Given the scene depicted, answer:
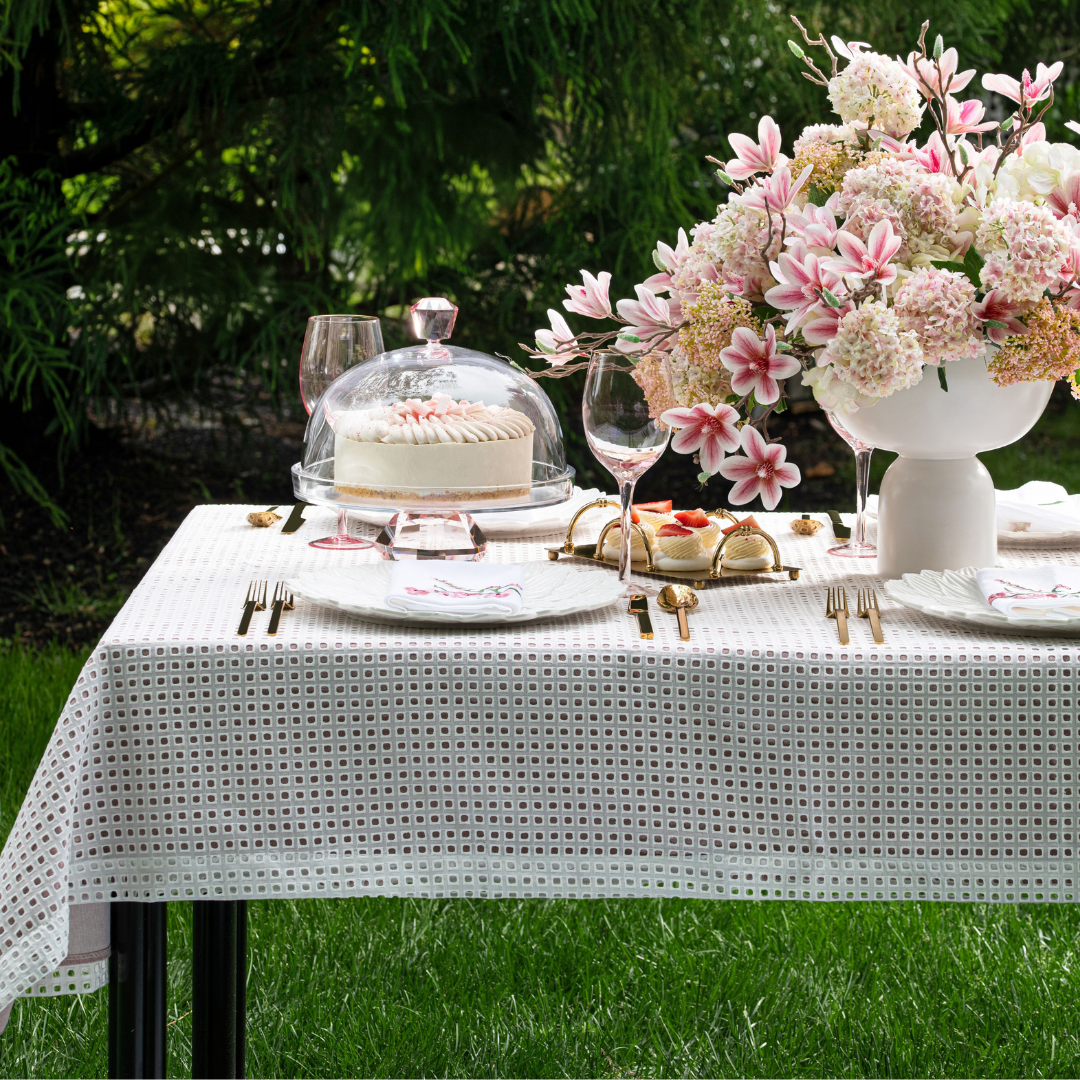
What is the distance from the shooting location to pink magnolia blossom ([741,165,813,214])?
1.29 meters

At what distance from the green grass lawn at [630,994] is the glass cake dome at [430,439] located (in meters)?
0.90

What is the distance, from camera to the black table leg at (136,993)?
4.16 feet

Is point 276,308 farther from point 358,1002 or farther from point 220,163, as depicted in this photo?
point 358,1002

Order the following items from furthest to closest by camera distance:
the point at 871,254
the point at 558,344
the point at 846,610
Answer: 1. the point at 558,344
2. the point at 846,610
3. the point at 871,254

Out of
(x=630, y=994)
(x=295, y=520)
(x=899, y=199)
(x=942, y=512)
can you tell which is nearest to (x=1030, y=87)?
(x=899, y=199)

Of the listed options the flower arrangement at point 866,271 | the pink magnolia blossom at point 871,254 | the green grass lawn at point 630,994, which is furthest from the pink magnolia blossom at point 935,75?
the green grass lawn at point 630,994

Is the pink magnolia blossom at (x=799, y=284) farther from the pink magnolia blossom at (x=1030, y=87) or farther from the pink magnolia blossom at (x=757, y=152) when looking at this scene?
the pink magnolia blossom at (x=1030, y=87)

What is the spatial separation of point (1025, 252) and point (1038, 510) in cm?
59

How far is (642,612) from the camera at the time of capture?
1321 millimetres

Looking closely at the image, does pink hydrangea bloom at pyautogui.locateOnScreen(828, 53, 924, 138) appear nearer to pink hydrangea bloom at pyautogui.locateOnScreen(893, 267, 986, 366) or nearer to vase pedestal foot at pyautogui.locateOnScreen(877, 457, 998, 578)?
pink hydrangea bloom at pyautogui.locateOnScreen(893, 267, 986, 366)

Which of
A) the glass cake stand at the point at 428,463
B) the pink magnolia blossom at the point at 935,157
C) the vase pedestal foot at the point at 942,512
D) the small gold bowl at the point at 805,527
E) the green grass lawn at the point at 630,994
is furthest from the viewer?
the green grass lawn at the point at 630,994

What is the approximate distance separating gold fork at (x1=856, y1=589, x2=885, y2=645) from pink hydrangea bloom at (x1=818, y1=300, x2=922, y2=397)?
231mm

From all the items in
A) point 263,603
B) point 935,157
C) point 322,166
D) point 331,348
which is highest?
point 322,166

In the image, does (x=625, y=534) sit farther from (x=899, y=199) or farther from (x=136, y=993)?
(x=136, y=993)
